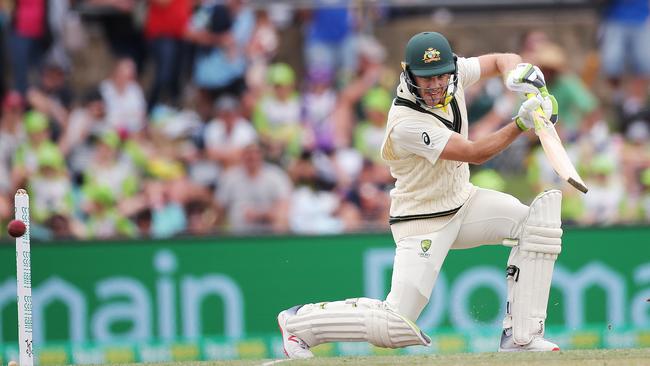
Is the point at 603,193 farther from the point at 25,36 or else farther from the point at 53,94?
the point at 25,36

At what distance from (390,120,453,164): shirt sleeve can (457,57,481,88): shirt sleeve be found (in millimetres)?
562

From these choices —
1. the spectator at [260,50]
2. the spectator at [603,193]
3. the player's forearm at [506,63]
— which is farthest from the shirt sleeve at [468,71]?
the spectator at [260,50]

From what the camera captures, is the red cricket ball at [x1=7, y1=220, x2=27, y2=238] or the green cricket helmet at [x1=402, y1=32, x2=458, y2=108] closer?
the red cricket ball at [x1=7, y1=220, x2=27, y2=238]

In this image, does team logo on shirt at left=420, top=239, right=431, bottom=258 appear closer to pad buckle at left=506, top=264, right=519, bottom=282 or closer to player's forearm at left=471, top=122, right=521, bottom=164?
pad buckle at left=506, top=264, right=519, bottom=282

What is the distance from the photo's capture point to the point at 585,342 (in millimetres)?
10422

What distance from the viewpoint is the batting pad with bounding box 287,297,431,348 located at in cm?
687

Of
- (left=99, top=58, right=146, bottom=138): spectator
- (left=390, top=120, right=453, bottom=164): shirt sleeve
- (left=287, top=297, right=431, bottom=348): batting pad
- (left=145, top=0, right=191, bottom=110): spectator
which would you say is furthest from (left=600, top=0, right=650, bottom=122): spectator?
(left=287, top=297, right=431, bottom=348): batting pad

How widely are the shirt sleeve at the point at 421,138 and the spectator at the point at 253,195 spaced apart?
4258 mm

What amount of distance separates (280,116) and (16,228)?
602cm

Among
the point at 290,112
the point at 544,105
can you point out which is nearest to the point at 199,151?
the point at 290,112

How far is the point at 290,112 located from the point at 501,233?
17.4ft

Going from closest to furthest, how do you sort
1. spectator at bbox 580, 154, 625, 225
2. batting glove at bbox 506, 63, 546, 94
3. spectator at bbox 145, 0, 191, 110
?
1. batting glove at bbox 506, 63, 546, 94
2. spectator at bbox 580, 154, 625, 225
3. spectator at bbox 145, 0, 191, 110

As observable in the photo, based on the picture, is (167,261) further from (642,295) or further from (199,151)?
(642,295)

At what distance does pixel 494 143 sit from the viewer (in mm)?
6758
